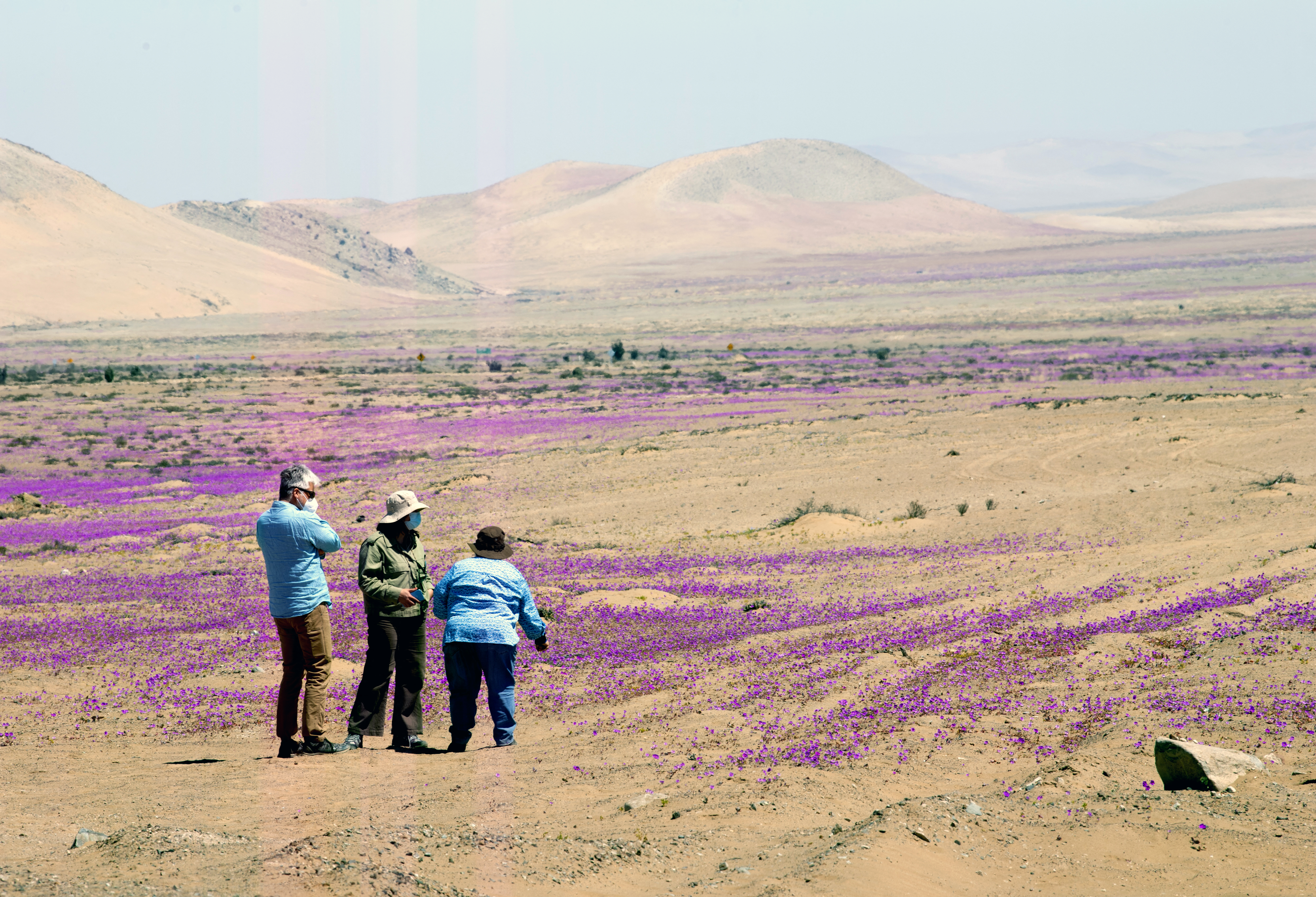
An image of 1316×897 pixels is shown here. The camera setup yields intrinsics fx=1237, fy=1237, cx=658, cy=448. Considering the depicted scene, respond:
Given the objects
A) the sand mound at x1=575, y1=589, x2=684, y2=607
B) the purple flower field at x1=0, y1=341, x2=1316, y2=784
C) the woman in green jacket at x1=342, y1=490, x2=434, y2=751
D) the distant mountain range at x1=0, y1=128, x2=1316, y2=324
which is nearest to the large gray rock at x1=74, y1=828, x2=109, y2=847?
the woman in green jacket at x1=342, y1=490, x2=434, y2=751

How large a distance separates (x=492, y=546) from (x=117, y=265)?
11912cm

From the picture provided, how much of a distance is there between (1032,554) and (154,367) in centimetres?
5887

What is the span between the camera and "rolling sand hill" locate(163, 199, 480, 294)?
155 m

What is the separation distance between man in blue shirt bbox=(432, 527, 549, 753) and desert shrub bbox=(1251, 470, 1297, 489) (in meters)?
13.1

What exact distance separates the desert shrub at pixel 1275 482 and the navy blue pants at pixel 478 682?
520 inches

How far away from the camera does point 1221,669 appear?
29.1 feet

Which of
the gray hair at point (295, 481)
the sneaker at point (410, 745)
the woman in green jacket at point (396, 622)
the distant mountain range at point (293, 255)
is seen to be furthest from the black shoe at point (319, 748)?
the distant mountain range at point (293, 255)

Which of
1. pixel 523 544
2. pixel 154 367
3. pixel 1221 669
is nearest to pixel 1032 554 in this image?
pixel 1221 669

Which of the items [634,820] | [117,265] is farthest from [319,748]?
[117,265]

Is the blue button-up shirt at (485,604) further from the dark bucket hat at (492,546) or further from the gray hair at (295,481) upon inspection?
the gray hair at (295,481)

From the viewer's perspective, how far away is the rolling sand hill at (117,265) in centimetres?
10481

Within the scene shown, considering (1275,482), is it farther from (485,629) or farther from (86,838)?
(86,838)

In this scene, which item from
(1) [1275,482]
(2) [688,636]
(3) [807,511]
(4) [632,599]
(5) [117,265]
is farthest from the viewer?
(5) [117,265]

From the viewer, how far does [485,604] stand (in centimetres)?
787
